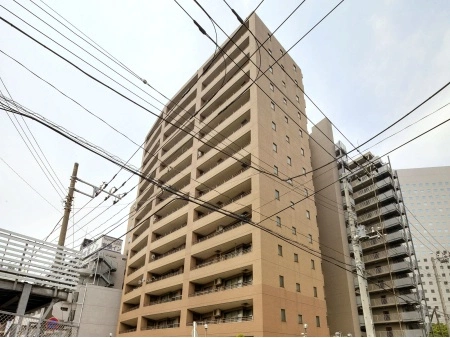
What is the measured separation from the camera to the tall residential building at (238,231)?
26938 mm

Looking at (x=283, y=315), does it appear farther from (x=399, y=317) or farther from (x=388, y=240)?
(x=388, y=240)

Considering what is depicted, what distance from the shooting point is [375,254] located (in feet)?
153

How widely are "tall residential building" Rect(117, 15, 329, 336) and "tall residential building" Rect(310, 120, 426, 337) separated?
738 centimetres

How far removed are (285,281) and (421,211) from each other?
129676 mm

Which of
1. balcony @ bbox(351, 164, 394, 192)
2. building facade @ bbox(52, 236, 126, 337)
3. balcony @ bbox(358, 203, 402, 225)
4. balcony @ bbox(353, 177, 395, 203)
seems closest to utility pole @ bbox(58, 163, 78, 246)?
building facade @ bbox(52, 236, 126, 337)

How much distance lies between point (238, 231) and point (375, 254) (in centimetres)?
2775

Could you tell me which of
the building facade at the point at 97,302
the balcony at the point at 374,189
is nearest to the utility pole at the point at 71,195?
the building facade at the point at 97,302

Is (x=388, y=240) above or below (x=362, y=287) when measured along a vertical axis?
above

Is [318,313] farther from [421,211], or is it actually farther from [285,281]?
[421,211]

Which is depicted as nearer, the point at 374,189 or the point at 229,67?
the point at 229,67

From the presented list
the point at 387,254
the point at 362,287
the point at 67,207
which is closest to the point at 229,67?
the point at 67,207

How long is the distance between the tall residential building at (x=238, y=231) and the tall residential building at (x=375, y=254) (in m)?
7.38

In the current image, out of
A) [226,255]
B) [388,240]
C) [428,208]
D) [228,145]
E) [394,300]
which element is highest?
[428,208]

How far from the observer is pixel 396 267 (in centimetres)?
4366
